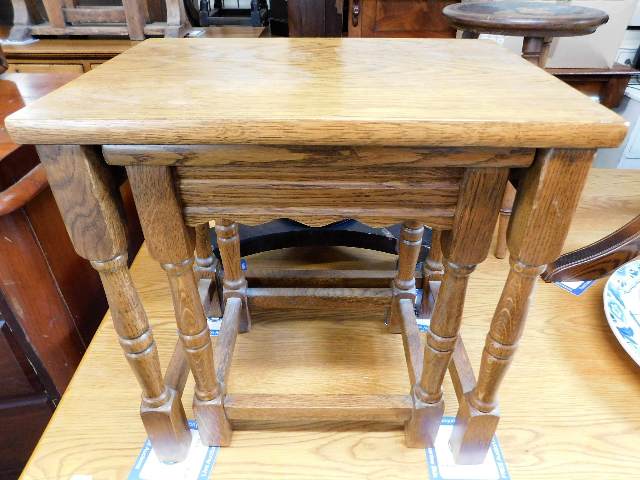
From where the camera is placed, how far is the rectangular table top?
0.43 m

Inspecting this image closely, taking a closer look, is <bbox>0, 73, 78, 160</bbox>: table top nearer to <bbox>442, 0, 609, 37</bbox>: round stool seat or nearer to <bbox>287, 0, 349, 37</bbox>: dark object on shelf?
<bbox>287, 0, 349, 37</bbox>: dark object on shelf

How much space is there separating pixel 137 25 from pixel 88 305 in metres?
1.31

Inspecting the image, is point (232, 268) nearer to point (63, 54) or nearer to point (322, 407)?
point (322, 407)

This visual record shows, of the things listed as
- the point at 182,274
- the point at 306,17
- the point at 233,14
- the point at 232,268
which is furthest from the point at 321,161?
the point at 233,14

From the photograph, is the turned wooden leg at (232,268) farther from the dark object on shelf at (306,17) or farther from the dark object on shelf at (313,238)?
the dark object on shelf at (306,17)

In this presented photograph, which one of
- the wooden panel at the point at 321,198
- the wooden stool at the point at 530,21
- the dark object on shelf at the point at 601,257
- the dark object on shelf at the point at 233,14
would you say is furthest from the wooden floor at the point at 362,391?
the dark object on shelf at the point at 233,14

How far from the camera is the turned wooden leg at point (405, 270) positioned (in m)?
0.89

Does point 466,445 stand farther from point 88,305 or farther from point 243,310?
point 88,305

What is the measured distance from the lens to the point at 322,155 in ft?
1.57

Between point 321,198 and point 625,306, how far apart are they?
2.60 ft

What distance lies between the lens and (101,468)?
2.43ft

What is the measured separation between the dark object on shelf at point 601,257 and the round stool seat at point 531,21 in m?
0.46

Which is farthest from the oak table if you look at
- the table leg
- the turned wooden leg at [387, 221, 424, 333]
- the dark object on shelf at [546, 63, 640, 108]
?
the dark object on shelf at [546, 63, 640, 108]

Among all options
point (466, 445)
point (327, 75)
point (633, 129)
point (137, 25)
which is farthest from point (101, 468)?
point (633, 129)
